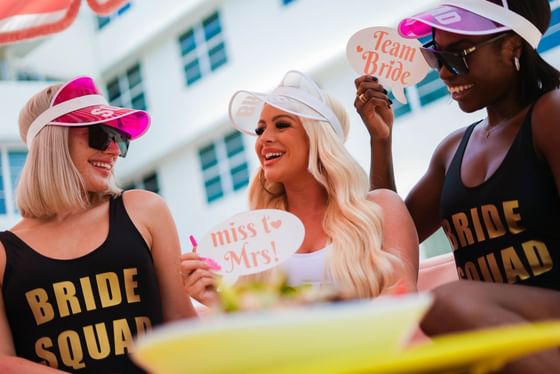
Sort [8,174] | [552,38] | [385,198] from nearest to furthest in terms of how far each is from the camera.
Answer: [385,198] < [552,38] < [8,174]

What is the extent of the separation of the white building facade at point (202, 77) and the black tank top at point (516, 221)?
9400mm

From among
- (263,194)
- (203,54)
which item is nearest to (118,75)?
(203,54)

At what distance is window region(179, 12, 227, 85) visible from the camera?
14992mm

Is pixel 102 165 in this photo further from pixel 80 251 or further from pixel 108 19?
pixel 108 19

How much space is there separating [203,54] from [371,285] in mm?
13641

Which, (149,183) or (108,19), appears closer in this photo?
(149,183)

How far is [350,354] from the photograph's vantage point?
94 cm

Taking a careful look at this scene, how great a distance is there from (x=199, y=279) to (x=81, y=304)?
1.46 ft

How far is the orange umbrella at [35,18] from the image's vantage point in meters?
2.82

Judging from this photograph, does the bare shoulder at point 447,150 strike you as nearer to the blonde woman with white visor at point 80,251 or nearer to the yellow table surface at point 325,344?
Answer: the blonde woman with white visor at point 80,251

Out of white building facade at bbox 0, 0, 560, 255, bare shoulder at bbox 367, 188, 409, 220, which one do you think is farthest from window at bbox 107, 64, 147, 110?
bare shoulder at bbox 367, 188, 409, 220

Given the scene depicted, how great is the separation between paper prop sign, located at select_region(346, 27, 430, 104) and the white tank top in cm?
55

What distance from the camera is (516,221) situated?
205 cm

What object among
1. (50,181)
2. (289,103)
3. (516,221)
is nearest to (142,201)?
(50,181)
